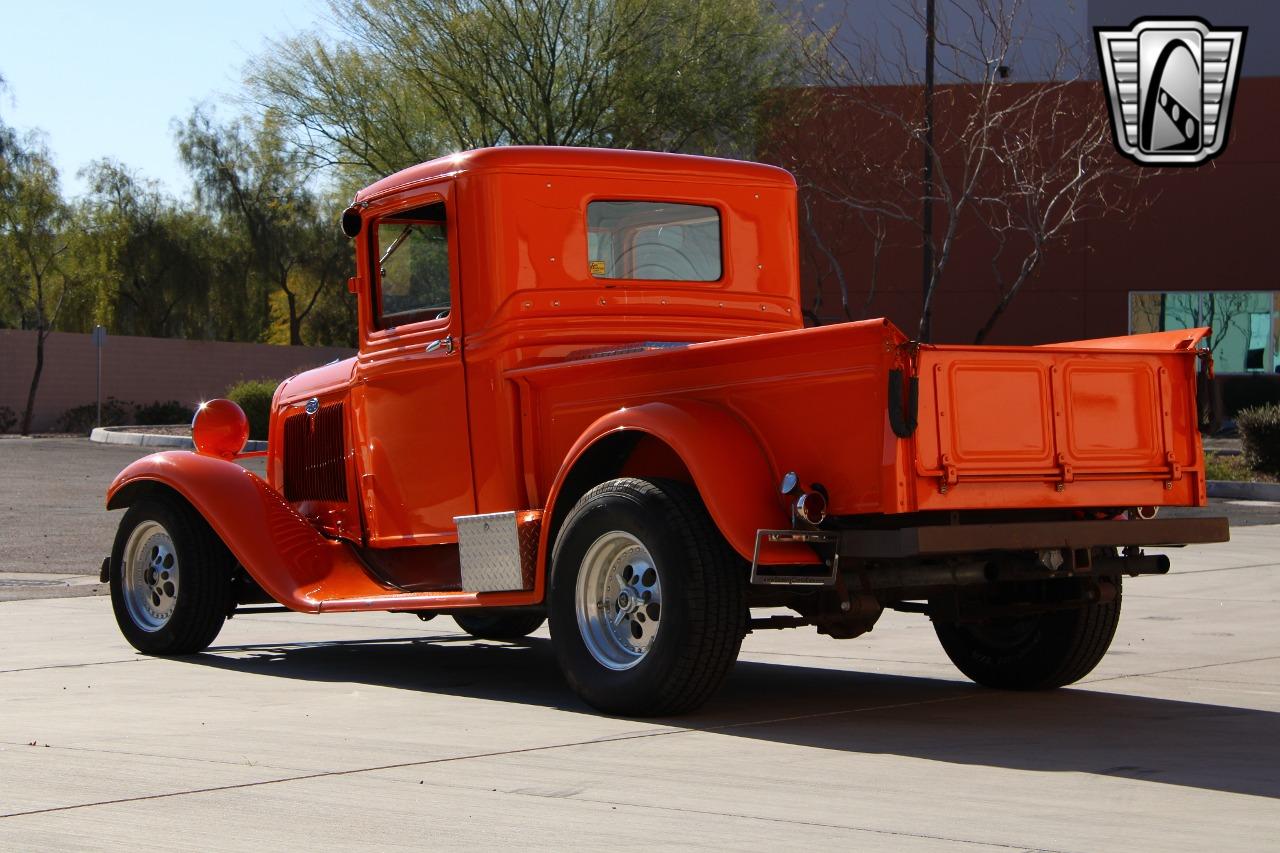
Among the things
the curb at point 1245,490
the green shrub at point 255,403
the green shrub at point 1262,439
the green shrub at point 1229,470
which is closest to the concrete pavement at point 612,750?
the curb at point 1245,490

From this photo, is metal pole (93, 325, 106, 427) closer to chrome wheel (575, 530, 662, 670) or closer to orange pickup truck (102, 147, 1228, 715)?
orange pickup truck (102, 147, 1228, 715)

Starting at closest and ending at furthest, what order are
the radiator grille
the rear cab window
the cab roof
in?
the cab roof < the rear cab window < the radiator grille

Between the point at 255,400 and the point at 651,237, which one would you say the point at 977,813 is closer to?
the point at 651,237

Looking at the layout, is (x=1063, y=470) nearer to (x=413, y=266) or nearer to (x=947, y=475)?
(x=947, y=475)

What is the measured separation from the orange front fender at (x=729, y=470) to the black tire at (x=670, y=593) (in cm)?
13

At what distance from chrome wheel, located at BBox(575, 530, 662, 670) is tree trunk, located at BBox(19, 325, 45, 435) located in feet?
125

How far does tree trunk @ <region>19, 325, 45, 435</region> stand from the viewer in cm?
4241

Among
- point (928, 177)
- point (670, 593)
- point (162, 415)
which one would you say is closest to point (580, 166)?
point (670, 593)

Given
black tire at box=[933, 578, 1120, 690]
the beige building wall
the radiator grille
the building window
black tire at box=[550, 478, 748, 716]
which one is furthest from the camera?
the beige building wall

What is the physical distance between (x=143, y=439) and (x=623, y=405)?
26740mm

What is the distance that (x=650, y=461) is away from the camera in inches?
285

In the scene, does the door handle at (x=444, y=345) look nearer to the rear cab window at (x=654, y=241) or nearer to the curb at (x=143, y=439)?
the rear cab window at (x=654, y=241)

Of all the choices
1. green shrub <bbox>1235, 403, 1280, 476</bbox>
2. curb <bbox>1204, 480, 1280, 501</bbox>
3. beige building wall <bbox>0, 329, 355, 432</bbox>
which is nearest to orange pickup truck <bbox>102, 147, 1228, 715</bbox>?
curb <bbox>1204, 480, 1280, 501</bbox>

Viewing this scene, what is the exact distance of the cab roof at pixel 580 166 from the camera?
8.06 m
